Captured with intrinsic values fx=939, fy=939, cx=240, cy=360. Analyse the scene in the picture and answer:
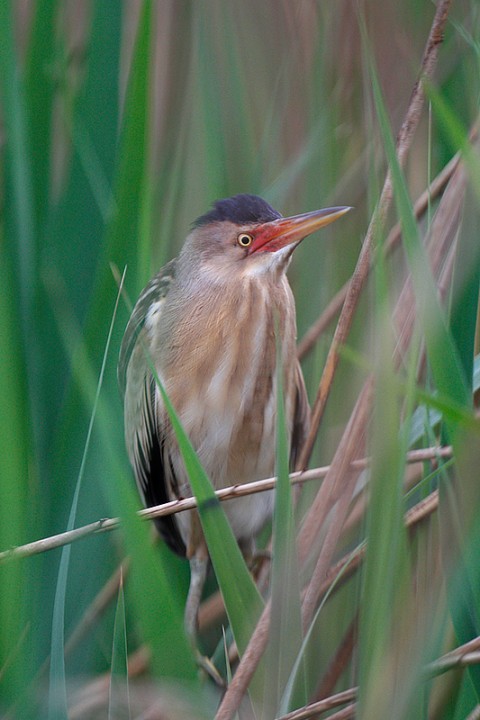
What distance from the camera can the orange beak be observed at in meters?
1.04

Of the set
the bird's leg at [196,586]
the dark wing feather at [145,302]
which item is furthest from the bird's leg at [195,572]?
the dark wing feather at [145,302]

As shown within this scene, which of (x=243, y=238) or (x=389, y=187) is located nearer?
(x=389, y=187)

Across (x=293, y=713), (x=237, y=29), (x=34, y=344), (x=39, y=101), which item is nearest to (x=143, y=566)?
(x=293, y=713)

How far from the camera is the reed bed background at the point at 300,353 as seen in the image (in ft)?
2.15

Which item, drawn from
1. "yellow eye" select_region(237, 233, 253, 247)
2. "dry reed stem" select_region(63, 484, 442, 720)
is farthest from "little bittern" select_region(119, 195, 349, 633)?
"dry reed stem" select_region(63, 484, 442, 720)

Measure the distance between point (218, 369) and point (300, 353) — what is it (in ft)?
0.42

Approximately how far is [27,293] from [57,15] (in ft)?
0.95

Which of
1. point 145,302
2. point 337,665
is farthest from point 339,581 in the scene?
point 145,302

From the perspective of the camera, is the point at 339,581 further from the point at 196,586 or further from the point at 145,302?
the point at 145,302

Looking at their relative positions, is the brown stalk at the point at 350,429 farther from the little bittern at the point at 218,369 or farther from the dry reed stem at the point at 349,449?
the little bittern at the point at 218,369

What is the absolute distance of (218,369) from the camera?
4.31 feet

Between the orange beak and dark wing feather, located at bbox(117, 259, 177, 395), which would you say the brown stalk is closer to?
the orange beak

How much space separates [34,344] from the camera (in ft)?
3.19

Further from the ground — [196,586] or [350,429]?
[350,429]
